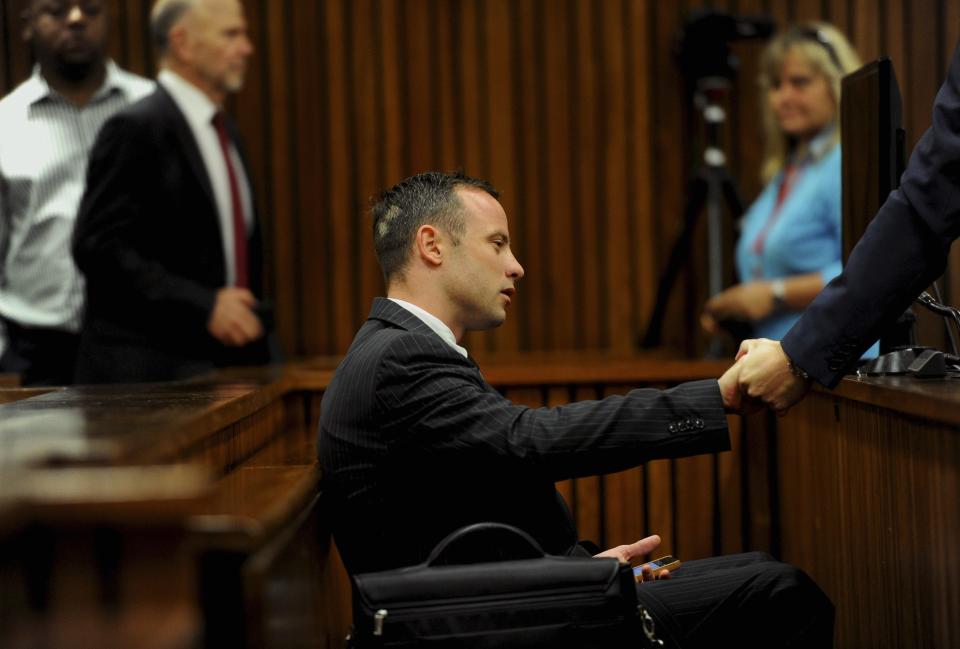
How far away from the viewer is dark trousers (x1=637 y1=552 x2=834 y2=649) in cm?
168

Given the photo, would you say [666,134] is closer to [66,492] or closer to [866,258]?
[866,258]

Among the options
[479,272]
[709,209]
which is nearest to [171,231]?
[479,272]

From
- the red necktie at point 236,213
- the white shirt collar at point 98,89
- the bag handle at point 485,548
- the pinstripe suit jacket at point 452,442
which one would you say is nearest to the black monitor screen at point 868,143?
the pinstripe suit jacket at point 452,442

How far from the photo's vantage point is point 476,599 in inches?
53.5

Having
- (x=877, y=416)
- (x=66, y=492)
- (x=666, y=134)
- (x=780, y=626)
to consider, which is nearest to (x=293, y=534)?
(x=66, y=492)

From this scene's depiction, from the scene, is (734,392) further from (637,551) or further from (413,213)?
(413,213)

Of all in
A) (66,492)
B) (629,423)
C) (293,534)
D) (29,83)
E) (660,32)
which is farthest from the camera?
(660,32)

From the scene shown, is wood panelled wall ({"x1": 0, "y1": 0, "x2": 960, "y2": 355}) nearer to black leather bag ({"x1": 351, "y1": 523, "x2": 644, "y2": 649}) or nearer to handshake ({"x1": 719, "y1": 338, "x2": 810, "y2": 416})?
handshake ({"x1": 719, "y1": 338, "x2": 810, "y2": 416})

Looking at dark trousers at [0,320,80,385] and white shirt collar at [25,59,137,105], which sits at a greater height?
white shirt collar at [25,59,137,105]

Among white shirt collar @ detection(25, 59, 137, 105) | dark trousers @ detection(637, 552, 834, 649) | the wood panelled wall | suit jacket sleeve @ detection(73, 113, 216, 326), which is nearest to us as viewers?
dark trousers @ detection(637, 552, 834, 649)

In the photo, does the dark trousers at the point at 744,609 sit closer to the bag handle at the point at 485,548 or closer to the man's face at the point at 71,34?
the bag handle at the point at 485,548

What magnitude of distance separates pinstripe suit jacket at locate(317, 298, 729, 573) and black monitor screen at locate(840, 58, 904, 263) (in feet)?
1.95

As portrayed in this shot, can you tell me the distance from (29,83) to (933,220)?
2901 millimetres

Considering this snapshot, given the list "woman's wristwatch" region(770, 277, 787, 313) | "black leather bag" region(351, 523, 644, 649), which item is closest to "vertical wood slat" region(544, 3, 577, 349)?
"woman's wristwatch" region(770, 277, 787, 313)
